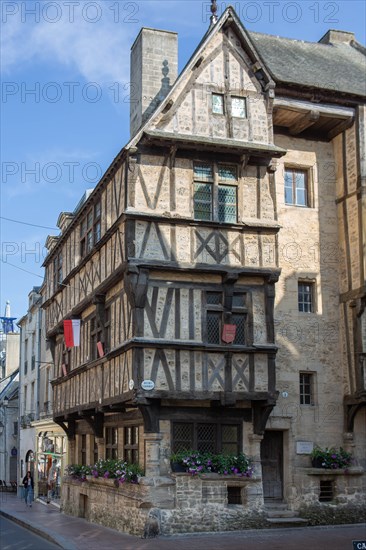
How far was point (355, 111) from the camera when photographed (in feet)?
66.4

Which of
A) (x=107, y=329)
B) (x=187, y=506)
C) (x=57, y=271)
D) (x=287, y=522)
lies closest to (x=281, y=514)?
(x=287, y=522)

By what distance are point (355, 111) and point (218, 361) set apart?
7.53m

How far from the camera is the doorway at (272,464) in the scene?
62.6ft

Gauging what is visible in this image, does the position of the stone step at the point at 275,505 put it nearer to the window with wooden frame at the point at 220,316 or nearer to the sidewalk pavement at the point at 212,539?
the sidewalk pavement at the point at 212,539

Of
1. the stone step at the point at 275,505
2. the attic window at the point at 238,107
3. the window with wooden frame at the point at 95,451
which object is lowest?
the stone step at the point at 275,505

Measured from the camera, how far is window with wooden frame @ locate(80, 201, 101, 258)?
21078mm

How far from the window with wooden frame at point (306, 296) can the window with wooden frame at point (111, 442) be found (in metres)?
5.62

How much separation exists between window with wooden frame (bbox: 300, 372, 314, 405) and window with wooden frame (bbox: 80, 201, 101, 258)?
20.9 ft

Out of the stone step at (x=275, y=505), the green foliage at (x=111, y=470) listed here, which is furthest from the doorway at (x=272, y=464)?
the green foliage at (x=111, y=470)

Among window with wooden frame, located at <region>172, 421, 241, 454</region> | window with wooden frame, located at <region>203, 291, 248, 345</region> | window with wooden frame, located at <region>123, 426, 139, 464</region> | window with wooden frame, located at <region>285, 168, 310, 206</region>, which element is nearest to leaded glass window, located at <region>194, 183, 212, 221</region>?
window with wooden frame, located at <region>203, 291, 248, 345</region>

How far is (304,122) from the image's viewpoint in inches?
792

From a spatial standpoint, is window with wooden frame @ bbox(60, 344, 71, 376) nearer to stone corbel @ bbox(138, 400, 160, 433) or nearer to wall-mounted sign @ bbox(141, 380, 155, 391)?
stone corbel @ bbox(138, 400, 160, 433)

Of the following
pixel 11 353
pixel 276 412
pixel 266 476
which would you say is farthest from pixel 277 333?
pixel 11 353

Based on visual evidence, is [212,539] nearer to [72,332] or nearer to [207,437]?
[207,437]
